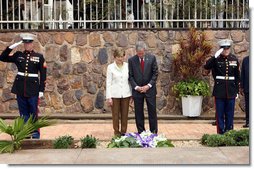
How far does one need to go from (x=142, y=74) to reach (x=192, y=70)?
2.83 m

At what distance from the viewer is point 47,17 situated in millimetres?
11977

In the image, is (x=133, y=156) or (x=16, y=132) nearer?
(x=133, y=156)

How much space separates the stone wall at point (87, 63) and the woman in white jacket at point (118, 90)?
289cm

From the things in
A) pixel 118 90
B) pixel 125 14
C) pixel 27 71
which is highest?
pixel 125 14

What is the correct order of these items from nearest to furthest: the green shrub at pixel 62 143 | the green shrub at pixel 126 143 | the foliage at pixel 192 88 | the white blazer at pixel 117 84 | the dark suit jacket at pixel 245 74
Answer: the green shrub at pixel 62 143, the green shrub at pixel 126 143, the white blazer at pixel 117 84, the dark suit jacket at pixel 245 74, the foliage at pixel 192 88

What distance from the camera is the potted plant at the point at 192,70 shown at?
1121 cm

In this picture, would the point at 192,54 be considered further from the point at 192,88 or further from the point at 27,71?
the point at 27,71

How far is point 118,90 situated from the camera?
A: 8.78 m

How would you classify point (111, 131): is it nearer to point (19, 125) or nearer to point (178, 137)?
point (178, 137)

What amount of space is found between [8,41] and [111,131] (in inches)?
145

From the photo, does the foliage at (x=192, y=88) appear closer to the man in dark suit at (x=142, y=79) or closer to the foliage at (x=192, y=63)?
the foliage at (x=192, y=63)

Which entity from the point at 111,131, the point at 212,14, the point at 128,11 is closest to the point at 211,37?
the point at 212,14

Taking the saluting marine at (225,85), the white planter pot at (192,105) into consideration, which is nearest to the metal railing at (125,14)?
the white planter pot at (192,105)

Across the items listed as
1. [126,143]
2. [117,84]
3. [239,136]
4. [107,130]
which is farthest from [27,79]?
[239,136]
